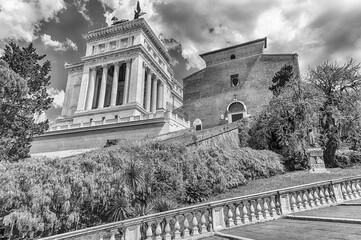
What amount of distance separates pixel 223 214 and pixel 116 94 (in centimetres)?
3508

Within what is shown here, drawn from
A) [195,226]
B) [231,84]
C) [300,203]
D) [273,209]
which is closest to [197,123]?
[231,84]

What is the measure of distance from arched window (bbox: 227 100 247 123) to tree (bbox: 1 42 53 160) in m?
22.7

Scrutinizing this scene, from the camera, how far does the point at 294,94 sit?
1745 centimetres

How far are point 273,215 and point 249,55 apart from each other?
106ft

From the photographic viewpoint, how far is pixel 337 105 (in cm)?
1630

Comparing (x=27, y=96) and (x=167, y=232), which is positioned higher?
(x=27, y=96)

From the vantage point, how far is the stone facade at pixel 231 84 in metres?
31.3

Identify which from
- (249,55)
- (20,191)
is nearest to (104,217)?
(20,191)

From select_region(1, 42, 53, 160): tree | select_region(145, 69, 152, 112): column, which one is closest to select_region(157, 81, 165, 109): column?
select_region(145, 69, 152, 112): column

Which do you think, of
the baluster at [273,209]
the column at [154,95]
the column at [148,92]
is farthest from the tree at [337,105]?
the column at [154,95]

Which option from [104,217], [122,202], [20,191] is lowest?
[104,217]

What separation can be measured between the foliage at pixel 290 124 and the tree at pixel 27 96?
1778 cm

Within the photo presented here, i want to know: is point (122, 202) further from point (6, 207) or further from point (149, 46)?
point (149, 46)

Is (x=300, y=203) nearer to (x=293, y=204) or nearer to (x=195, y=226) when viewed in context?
(x=293, y=204)
